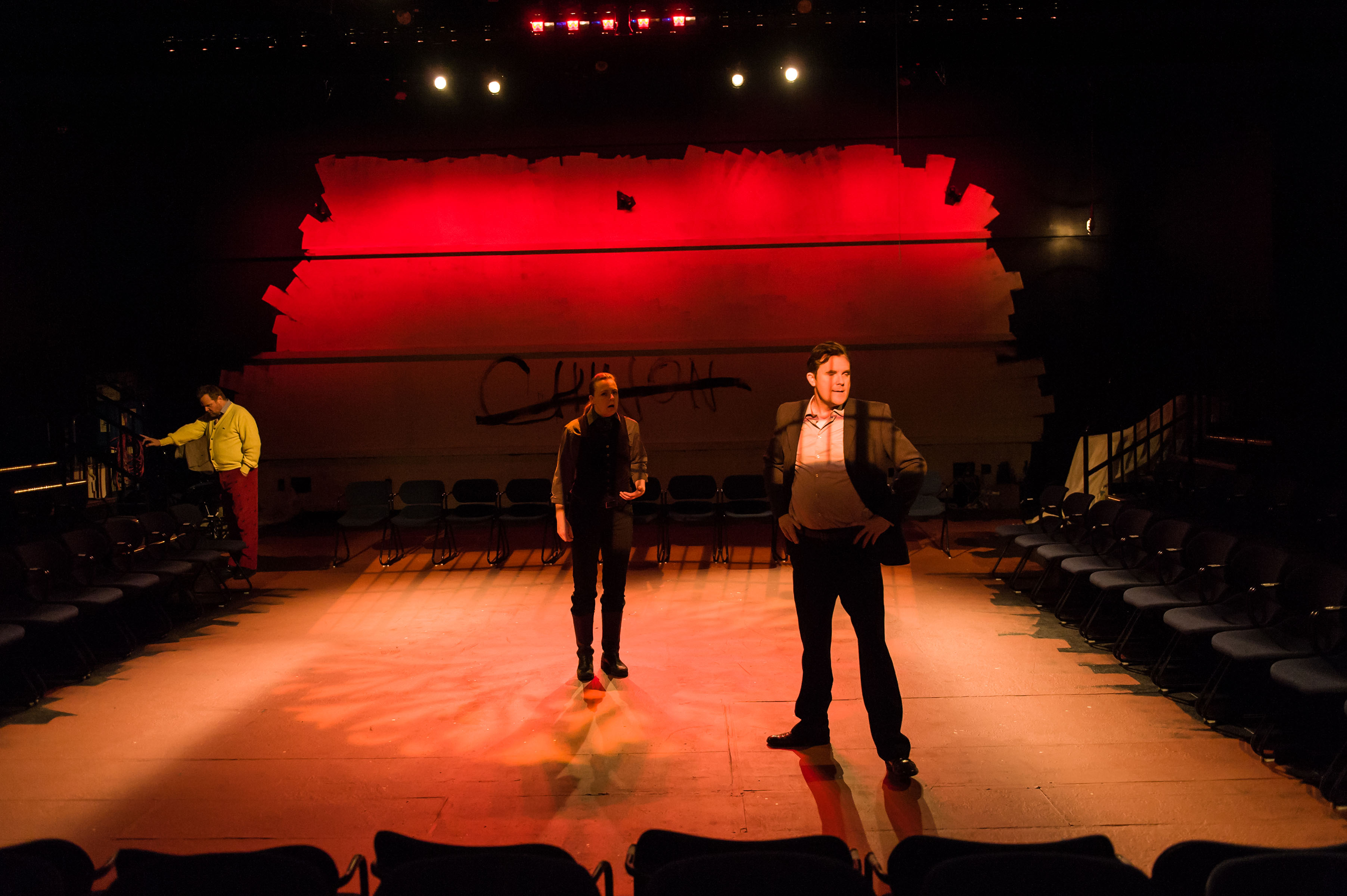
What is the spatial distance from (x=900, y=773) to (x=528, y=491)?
5684 mm

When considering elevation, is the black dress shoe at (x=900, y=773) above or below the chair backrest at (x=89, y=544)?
below

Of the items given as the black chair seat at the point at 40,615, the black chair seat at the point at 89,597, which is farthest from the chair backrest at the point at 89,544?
the black chair seat at the point at 40,615

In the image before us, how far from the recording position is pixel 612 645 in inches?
192

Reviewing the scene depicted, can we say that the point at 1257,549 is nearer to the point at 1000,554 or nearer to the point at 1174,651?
the point at 1174,651

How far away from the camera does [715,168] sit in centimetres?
988

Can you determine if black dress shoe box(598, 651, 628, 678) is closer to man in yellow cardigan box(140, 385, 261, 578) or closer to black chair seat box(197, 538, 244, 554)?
black chair seat box(197, 538, 244, 554)

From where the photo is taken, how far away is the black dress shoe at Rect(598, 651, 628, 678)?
15.9ft

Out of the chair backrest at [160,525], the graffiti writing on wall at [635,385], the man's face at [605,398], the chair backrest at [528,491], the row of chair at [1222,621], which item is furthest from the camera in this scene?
the graffiti writing on wall at [635,385]

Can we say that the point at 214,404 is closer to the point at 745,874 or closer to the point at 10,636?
the point at 10,636

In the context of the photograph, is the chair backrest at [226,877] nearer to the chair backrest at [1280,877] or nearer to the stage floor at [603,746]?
the stage floor at [603,746]

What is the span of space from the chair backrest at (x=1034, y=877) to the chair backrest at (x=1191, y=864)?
216 millimetres

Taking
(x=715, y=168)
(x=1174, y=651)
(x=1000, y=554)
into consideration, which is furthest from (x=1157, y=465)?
(x=715, y=168)

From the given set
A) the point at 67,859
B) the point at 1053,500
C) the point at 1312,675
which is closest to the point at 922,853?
the point at 67,859

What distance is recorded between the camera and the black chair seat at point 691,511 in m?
8.14
